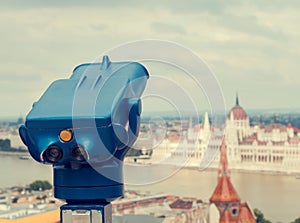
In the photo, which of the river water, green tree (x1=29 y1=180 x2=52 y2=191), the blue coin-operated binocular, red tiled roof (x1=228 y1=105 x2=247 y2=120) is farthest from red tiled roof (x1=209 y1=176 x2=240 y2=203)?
the blue coin-operated binocular

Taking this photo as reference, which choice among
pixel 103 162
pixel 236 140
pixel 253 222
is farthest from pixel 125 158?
pixel 236 140

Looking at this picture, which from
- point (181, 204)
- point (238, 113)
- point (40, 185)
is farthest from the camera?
point (238, 113)

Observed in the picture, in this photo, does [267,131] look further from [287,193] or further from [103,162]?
[103,162]

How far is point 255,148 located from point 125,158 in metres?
18.9

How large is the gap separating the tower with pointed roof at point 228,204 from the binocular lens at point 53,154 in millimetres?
9442

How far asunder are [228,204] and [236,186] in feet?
18.8

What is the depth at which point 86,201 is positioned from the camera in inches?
41.6

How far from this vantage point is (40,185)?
13836mm

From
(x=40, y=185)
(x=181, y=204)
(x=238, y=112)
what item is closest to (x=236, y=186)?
(x=238, y=112)

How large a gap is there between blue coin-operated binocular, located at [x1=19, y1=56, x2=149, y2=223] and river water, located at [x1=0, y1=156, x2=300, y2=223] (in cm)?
1116

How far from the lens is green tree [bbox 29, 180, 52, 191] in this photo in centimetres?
1352

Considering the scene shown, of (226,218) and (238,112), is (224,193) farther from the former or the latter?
(238,112)

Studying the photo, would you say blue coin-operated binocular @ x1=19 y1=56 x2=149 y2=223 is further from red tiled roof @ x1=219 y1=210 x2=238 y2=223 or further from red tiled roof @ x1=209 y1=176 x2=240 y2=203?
red tiled roof @ x1=209 y1=176 x2=240 y2=203

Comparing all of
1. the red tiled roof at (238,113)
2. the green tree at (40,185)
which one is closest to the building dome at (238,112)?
the red tiled roof at (238,113)
